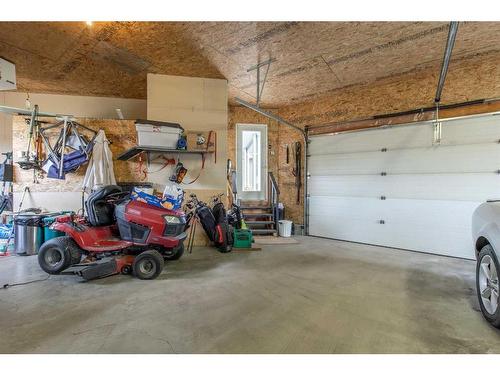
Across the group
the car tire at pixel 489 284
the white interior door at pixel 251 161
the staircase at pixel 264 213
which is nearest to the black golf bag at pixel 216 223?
the staircase at pixel 264 213

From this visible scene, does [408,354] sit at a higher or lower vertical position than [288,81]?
lower

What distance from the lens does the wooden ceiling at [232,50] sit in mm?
3287

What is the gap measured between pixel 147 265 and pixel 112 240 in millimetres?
573

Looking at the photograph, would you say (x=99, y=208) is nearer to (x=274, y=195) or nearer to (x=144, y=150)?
(x=144, y=150)

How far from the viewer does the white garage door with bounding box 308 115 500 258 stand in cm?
409

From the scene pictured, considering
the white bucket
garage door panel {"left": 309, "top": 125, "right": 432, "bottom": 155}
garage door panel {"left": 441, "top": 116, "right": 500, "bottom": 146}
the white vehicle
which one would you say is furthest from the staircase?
the white vehicle

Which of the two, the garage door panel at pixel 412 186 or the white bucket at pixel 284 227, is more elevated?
the garage door panel at pixel 412 186

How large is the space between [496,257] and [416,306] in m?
0.80

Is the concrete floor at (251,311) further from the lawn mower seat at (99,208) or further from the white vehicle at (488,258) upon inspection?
the lawn mower seat at (99,208)

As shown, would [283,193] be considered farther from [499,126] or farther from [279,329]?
[279,329]

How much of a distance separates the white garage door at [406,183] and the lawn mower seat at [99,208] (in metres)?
4.40

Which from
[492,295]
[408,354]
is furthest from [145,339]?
[492,295]
